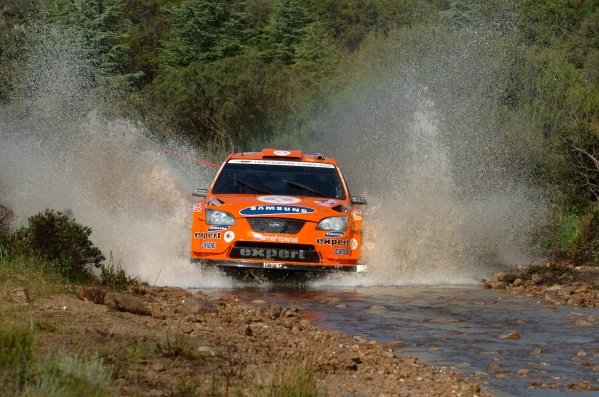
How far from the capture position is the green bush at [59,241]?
42.9 ft

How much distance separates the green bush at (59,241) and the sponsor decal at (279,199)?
2.63 metres

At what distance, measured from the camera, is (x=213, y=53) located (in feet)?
219

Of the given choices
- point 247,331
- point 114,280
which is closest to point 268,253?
point 114,280

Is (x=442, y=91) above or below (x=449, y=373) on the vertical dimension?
above

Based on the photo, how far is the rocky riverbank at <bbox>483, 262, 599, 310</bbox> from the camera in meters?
14.3

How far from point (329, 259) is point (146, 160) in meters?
6.99

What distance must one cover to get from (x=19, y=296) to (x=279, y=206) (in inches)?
202

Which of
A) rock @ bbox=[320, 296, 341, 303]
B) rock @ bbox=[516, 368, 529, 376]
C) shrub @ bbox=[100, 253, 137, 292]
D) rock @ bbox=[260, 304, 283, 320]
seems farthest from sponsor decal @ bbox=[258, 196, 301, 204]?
rock @ bbox=[516, 368, 529, 376]

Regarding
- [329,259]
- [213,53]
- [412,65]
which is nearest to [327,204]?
[329,259]

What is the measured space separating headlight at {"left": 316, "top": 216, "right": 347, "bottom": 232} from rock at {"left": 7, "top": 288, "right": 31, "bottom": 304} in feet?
16.8

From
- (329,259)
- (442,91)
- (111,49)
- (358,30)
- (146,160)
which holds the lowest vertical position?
(329,259)

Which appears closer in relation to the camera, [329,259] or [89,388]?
[89,388]

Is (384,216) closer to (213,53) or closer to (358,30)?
(213,53)

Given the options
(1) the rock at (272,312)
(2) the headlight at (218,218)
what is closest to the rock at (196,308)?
(1) the rock at (272,312)
